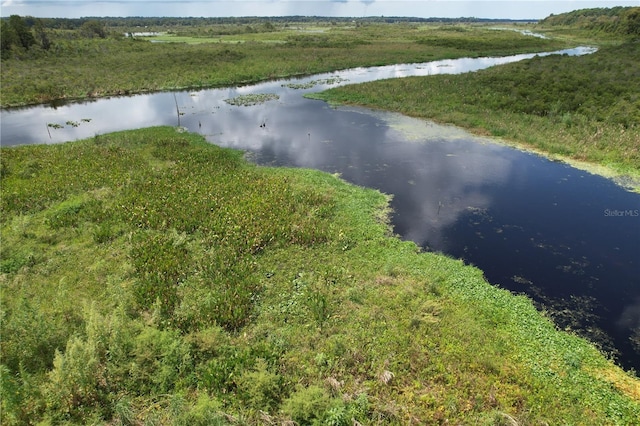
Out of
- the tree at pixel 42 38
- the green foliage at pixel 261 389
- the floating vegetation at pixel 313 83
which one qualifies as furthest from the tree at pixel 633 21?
the tree at pixel 42 38

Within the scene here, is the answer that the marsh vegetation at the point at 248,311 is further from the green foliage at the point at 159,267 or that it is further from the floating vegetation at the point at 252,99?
the floating vegetation at the point at 252,99

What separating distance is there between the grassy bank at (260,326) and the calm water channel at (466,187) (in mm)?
1797

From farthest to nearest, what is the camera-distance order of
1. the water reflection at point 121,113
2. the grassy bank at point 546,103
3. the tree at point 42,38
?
the tree at point 42,38
the water reflection at point 121,113
the grassy bank at point 546,103

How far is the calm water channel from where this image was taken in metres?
13.5

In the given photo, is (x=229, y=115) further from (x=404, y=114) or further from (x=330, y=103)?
(x=404, y=114)

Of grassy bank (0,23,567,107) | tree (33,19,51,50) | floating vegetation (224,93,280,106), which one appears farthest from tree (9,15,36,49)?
floating vegetation (224,93,280,106)

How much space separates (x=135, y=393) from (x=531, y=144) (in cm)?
2877

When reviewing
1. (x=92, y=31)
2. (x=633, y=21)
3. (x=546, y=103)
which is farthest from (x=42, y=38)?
(x=633, y=21)

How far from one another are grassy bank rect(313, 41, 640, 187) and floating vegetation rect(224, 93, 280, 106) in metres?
6.42

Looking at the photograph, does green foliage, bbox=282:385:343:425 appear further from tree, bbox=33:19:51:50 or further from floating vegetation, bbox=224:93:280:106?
tree, bbox=33:19:51:50

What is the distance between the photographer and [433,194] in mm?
20516

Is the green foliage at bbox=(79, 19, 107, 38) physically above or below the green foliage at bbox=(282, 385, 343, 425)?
above

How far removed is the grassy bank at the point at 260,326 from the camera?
8.88 meters

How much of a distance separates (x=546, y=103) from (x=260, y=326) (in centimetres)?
3412
